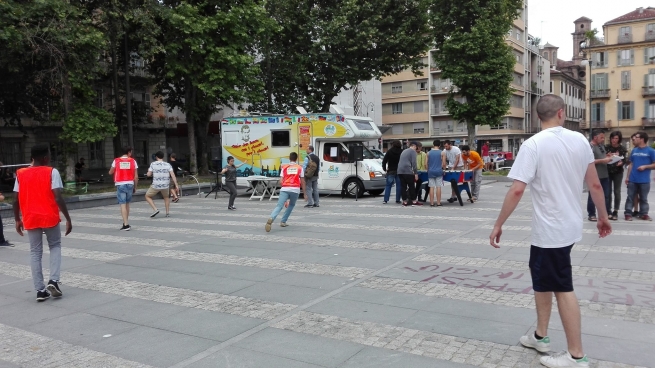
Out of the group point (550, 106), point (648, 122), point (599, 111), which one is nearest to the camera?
point (550, 106)

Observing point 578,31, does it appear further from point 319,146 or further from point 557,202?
point 557,202

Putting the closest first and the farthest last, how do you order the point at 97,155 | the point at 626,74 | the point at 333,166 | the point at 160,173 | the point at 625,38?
the point at 160,173
the point at 333,166
the point at 97,155
the point at 625,38
the point at 626,74

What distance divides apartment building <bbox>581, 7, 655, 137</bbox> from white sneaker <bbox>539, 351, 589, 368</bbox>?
2644 inches

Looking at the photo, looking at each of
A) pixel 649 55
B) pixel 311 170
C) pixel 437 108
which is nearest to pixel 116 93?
pixel 311 170

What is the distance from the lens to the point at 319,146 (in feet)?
64.5

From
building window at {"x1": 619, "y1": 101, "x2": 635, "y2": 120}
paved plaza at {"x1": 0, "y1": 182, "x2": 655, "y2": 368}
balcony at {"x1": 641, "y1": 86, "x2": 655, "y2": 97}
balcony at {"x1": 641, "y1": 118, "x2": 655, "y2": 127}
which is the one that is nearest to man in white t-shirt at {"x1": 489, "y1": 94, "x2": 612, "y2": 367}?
paved plaza at {"x1": 0, "y1": 182, "x2": 655, "y2": 368}

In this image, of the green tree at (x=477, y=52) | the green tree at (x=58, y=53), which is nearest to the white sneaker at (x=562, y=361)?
the green tree at (x=58, y=53)

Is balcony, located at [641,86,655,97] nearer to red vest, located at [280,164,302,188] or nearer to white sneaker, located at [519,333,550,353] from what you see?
red vest, located at [280,164,302,188]

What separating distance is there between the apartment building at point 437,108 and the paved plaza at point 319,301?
58.3 metres

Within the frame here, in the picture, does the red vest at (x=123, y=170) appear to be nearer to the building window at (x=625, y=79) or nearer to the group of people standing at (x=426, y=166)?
the group of people standing at (x=426, y=166)

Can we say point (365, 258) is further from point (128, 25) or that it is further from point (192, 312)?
point (128, 25)

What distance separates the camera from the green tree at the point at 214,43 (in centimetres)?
2430

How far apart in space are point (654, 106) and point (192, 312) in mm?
73139

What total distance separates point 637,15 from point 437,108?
1020 inches
